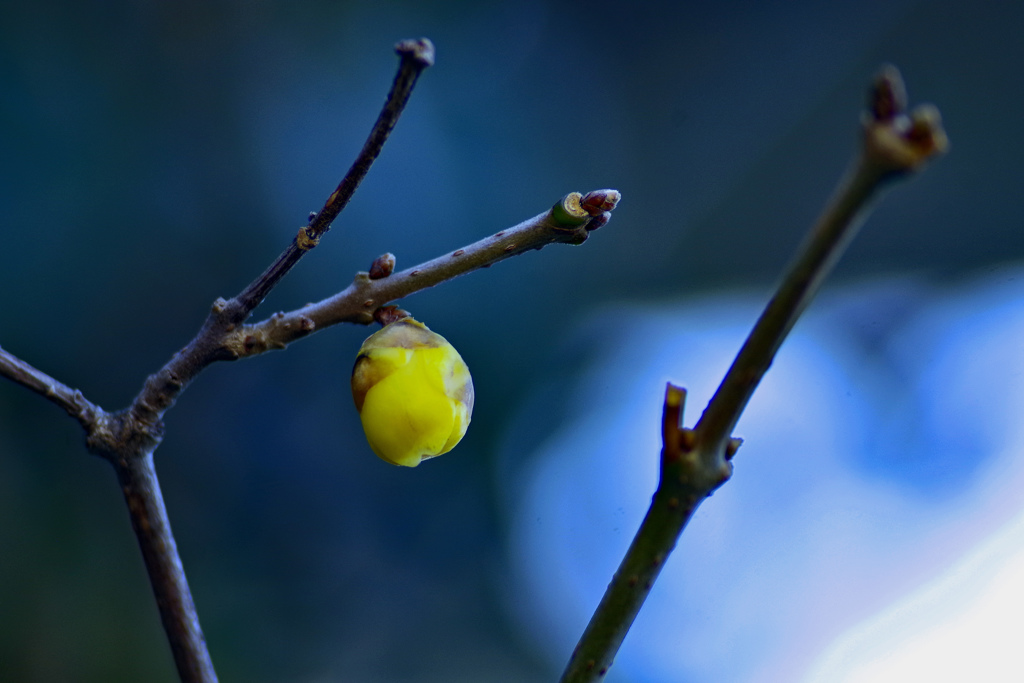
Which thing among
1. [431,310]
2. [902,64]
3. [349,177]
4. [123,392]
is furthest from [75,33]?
[902,64]

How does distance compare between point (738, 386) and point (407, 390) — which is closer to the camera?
point (738, 386)

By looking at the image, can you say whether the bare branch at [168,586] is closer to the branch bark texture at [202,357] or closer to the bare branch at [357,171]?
the branch bark texture at [202,357]

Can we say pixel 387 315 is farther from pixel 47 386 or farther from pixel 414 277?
pixel 47 386

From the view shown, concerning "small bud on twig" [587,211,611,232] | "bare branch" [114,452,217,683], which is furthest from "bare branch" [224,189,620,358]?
"bare branch" [114,452,217,683]

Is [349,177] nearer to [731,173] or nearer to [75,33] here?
[75,33]

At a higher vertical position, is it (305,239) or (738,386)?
(305,239)

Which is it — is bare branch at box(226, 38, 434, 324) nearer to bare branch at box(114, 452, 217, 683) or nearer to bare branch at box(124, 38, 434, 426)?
bare branch at box(124, 38, 434, 426)

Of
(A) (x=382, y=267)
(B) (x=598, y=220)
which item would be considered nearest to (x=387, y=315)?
(A) (x=382, y=267)
